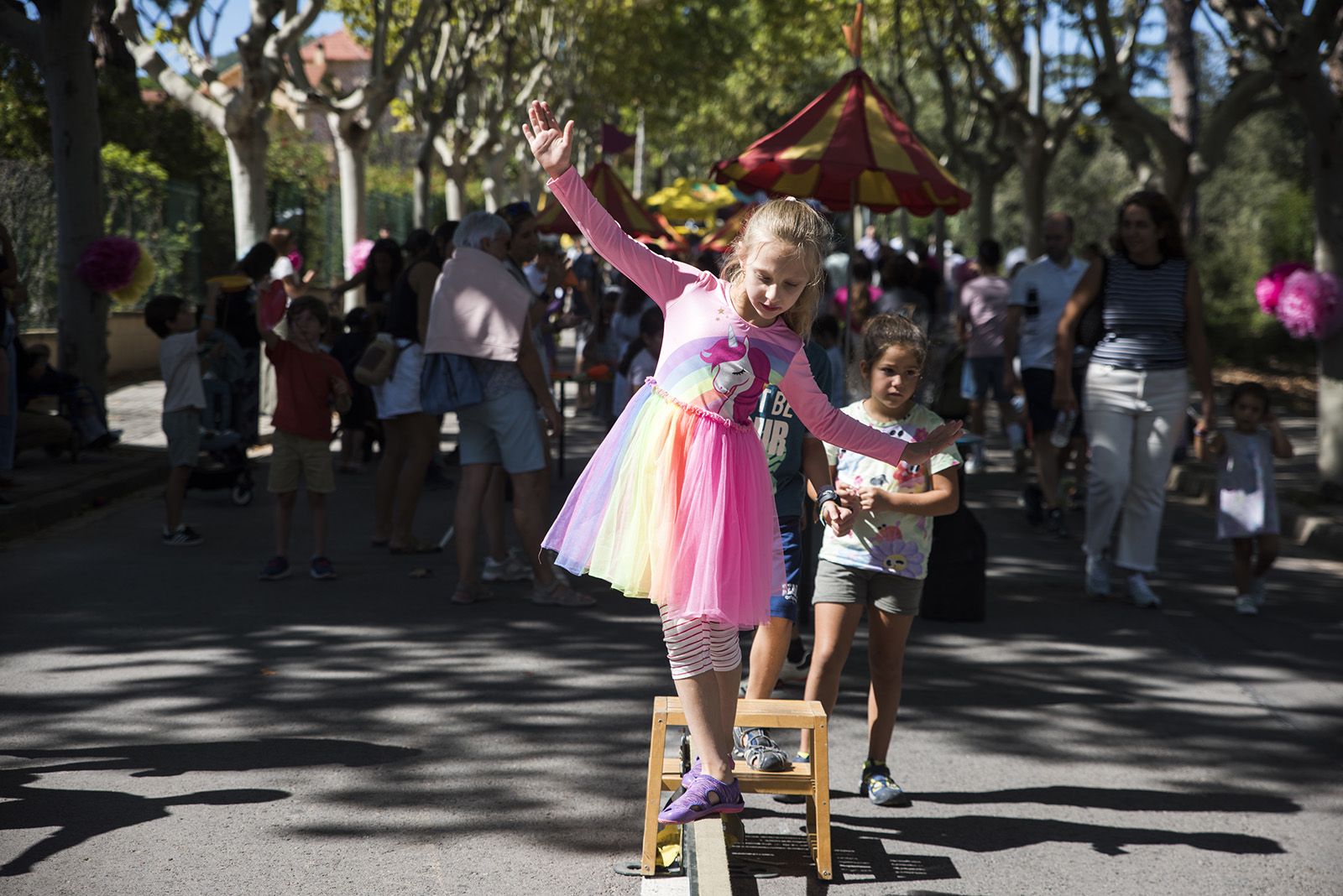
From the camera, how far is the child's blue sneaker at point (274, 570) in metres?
8.05

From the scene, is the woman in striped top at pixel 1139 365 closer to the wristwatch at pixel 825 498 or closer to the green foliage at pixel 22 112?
the wristwatch at pixel 825 498

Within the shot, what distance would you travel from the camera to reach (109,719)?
17.8ft

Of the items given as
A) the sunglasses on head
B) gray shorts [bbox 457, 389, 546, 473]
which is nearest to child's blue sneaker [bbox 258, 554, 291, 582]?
gray shorts [bbox 457, 389, 546, 473]

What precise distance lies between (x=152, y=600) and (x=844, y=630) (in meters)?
4.28

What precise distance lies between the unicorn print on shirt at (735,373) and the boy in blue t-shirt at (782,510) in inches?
17.9

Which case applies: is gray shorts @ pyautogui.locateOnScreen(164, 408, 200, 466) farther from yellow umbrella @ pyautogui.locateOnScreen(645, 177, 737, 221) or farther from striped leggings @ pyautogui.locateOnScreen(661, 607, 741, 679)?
yellow umbrella @ pyautogui.locateOnScreen(645, 177, 737, 221)

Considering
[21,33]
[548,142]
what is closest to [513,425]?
[548,142]

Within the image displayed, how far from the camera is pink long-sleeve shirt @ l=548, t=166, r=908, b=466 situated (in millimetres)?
3744

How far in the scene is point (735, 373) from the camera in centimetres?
375

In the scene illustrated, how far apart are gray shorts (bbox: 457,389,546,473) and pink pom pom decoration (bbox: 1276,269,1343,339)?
5.81 meters

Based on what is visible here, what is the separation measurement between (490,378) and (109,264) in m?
5.35

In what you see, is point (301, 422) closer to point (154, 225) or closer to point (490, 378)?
point (490, 378)

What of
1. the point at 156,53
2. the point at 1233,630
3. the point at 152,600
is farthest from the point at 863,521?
the point at 156,53

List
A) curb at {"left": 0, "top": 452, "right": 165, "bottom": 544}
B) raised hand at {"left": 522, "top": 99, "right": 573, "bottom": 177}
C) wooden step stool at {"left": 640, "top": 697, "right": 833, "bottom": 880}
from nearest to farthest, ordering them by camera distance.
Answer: raised hand at {"left": 522, "top": 99, "right": 573, "bottom": 177} < wooden step stool at {"left": 640, "top": 697, "right": 833, "bottom": 880} < curb at {"left": 0, "top": 452, "right": 165, "bottom": 544}
